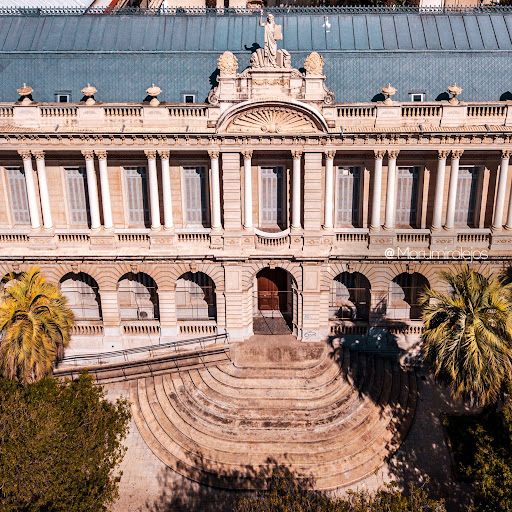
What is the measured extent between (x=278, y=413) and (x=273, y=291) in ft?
36.2

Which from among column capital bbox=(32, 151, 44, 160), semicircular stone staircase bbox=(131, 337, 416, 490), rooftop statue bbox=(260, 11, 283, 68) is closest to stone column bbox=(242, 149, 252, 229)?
rooftop statue bbox=(260, 11, 283, 68)

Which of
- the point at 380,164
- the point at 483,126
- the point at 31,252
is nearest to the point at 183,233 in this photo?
the point at 31,252

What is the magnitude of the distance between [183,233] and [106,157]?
7241 millimetres

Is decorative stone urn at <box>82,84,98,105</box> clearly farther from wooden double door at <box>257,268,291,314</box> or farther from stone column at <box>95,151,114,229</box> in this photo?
wooden double door at <box>257,268,291,314</box>

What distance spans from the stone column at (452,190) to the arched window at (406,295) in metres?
4.67

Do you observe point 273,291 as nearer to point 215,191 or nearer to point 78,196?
point 215,191

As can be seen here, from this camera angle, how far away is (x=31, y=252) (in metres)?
46.7

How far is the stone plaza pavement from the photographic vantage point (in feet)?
124

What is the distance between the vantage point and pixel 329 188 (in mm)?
45531

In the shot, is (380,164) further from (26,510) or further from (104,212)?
(26,510)

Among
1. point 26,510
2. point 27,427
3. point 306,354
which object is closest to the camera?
point 26,510

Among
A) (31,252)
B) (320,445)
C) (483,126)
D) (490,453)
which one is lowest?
(320,445)

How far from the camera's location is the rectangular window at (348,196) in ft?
154

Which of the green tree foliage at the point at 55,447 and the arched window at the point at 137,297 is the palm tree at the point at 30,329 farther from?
the arched window at the point at 137,297
